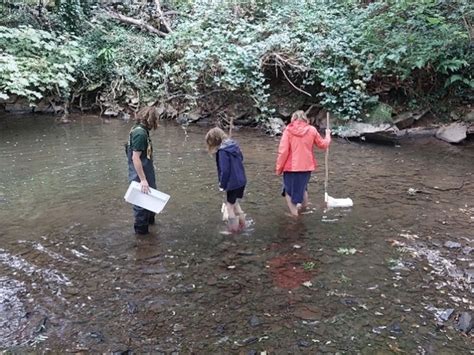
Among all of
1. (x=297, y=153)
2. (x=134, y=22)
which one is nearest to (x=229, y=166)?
(x=297, y=153)

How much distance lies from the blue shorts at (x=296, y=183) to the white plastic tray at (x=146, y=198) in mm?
1771

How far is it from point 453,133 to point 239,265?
7615 mm

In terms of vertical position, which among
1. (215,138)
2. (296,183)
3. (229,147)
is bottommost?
(296,183)

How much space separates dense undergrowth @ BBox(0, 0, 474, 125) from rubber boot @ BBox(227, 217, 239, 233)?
6.30 metres

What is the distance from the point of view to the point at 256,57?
457 inches

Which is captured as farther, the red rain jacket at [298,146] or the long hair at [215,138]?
the red rain jacket at [298,146]

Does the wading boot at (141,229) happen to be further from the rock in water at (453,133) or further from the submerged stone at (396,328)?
the rock in water at (453,133)

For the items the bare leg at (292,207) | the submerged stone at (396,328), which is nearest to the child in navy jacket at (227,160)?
the bare leg at (292,207)

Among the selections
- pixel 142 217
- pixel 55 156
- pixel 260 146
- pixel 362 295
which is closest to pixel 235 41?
pixel 260 146

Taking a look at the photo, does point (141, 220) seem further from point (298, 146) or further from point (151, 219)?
point (298, 146)

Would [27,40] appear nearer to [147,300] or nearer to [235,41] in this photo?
[235,41]

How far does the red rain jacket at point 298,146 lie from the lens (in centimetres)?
616

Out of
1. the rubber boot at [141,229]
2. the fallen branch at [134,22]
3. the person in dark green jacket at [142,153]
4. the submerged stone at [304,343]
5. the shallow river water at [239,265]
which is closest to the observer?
the submerged stone at [304,343]

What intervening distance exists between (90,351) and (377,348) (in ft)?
7.16
